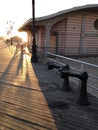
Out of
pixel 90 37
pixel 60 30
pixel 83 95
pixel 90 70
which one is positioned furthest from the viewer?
pixel 90 37

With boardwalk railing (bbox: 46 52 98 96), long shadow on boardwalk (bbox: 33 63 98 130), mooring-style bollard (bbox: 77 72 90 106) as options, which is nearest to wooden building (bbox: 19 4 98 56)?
boardwalk railing (bbox: 46 52 98 96)

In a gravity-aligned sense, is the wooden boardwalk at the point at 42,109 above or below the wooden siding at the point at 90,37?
below

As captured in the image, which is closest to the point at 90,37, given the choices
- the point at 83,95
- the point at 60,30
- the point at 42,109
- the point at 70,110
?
the point at 60,30

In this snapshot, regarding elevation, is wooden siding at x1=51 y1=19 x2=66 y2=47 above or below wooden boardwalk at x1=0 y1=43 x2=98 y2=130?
above

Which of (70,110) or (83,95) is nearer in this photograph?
(70,110)

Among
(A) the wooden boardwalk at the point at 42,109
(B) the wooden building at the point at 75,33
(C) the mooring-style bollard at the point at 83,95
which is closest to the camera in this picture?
(A) the wooden boardwalk at the point at 42,109

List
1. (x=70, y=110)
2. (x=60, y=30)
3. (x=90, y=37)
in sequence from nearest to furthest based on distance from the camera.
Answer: (x=70, y=110), (x=60, y=30), (x=90, y=37)

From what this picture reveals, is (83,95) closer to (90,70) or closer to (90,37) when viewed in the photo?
(90,70)

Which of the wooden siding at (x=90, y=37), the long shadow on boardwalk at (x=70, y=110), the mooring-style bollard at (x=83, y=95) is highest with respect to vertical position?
the wooden siding at (x=90, y=37)

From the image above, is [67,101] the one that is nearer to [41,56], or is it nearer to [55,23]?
[41,56]

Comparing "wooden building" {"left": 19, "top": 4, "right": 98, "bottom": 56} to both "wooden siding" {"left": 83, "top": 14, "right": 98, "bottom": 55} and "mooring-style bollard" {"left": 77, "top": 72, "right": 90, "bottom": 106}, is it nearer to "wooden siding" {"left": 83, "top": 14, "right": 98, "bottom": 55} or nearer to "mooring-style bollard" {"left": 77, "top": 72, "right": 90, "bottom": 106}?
"wooden siding" {"left": 83, "top": 14, "right": 98, "bottom": 55}

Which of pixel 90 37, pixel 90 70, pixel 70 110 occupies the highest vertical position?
pixel 90 37

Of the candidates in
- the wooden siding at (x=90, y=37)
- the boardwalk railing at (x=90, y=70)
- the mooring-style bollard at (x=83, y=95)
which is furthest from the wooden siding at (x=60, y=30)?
the mooring-style bollard at (x=83, y=95)

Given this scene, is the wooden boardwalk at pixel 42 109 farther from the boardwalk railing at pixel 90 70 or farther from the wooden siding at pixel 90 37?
the wooden siding at pixel 90 37
